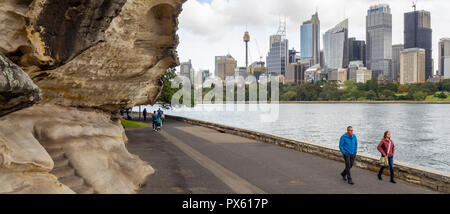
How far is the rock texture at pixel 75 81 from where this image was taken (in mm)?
6098

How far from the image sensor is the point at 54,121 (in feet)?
30.3

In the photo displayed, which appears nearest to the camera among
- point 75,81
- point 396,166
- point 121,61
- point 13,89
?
point 13,89

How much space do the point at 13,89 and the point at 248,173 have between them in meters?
7.77

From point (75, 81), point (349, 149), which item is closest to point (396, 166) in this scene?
point (349, 149)

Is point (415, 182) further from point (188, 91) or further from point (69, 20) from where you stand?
point (188, 91)

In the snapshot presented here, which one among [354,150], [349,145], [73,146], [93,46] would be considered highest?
[93,46]

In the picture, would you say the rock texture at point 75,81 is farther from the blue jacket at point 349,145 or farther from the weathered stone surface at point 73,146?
the blue jacket at point 349,145

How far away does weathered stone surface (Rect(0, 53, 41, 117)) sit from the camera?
4.93 metres

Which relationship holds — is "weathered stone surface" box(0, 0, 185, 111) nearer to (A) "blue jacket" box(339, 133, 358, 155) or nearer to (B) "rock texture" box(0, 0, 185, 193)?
(B) "rock texture" box(0, 0, 185, 193)

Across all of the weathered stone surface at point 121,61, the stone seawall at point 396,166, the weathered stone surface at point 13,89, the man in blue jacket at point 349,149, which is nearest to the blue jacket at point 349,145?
the man in blue jacket at point 349,149

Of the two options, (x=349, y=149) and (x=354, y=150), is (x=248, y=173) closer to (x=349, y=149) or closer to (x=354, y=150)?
(x=349, y=149)

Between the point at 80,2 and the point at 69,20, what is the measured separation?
52 cm

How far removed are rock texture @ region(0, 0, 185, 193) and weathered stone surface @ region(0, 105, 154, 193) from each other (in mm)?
22

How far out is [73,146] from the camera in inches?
350
